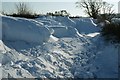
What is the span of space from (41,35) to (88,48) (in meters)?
2.06

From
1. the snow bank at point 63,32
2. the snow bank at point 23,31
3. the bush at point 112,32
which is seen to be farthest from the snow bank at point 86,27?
the snow bank at point 23,31

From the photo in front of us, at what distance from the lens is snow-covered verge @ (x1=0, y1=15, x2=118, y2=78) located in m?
8.46

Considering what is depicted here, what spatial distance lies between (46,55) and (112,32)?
4492 millimetres

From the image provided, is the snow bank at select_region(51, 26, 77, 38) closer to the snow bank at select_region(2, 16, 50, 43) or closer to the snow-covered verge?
the snow-covered verge

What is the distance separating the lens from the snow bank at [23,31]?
10242 mm

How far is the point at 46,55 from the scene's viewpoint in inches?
390

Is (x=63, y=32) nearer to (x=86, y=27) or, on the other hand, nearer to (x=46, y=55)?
(x=86, y=27)

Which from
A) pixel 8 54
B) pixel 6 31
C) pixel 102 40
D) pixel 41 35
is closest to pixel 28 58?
pixel 8 54

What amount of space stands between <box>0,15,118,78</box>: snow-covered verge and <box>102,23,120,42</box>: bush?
1.51ft

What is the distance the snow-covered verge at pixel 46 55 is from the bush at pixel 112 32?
1.51 feet

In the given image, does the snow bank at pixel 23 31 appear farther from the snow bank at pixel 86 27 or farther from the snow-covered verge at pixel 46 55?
the snow bank at pixel 86 27

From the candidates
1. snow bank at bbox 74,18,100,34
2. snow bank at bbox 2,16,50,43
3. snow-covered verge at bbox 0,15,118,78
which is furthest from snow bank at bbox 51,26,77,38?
snow bank at bbox 74,18,100,34

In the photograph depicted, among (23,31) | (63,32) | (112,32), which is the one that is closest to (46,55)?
(23,31)

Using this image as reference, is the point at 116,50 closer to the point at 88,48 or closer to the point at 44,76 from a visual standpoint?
the point at 88,48
